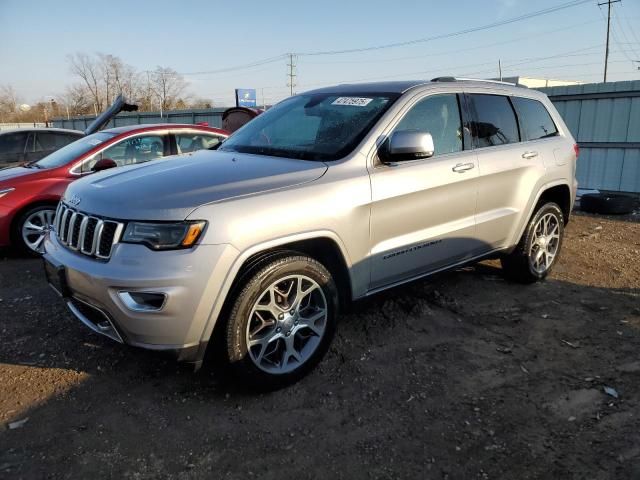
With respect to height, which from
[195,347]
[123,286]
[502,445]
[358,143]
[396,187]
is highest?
[358,143]

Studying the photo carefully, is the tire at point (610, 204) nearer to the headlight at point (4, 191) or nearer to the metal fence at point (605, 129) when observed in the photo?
the metal fence at point (605, 129)

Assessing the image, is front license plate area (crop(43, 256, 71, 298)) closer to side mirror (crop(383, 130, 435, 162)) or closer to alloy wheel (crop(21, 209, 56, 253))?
side mirror (crop(383, 130, 435, 162))

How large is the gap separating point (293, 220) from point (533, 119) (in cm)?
311

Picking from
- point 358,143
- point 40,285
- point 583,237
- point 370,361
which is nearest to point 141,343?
point 370,361

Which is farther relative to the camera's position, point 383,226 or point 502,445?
point 383,226

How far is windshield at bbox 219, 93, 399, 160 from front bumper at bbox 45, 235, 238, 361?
116 cm

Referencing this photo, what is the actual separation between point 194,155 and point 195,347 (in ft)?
5.48

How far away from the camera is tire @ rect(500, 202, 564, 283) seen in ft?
15.4

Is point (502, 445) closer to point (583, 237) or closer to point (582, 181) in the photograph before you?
point (583, 237)

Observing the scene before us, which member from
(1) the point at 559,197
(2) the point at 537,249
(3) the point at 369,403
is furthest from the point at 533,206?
(3) the point at 369,403

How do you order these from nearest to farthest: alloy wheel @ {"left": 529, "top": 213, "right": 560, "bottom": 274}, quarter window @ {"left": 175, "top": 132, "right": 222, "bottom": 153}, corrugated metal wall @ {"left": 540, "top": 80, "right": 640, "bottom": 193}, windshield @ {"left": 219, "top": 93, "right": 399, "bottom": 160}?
windshield @ {"left": 219, "top": 93, "right": 399, "bottom": 160}, alloy wheel @ {"left": 529, "top": 213, "right": 560, "bottom": 274}, quarter window @ {"left": 175, "top": 132, "right": 222, "bottom": 153}, corrugated metal wall @ {"left": 540, "top": 80, "right": 640, "bottom": 193}

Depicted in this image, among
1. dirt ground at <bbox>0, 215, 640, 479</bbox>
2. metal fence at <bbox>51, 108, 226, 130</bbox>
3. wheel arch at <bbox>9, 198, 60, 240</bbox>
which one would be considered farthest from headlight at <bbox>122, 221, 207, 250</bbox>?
metal fence at <bbox>51, 108, 226, 130</bbox>

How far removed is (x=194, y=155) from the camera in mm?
3775

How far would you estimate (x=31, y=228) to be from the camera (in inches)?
234
